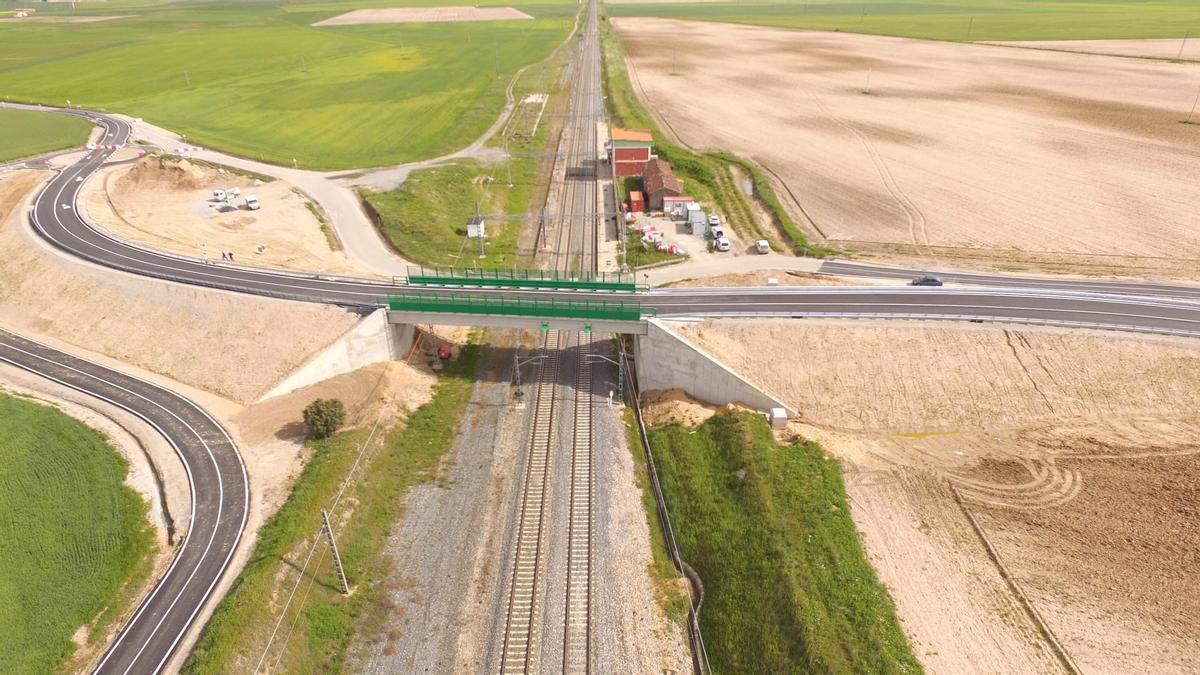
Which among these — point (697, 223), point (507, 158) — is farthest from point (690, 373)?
point (507, 158)

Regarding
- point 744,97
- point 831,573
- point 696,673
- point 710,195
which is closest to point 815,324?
point 831,573

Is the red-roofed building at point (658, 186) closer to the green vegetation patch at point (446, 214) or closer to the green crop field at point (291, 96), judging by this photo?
the green vegetation patch at point (446, 214)

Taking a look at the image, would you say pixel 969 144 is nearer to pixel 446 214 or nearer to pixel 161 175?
pixel 446 214

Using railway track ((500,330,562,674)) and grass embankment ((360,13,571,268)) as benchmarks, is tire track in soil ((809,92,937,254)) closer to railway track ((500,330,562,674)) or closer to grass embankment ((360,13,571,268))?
railway track ((500,330,562,674))

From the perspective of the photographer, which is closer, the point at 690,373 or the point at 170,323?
the point at 690,373

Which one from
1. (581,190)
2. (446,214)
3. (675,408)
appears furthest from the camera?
(581,190)

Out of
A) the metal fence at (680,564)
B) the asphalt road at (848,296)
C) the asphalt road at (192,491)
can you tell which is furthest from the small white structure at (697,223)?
the asphalt road at (192,491)

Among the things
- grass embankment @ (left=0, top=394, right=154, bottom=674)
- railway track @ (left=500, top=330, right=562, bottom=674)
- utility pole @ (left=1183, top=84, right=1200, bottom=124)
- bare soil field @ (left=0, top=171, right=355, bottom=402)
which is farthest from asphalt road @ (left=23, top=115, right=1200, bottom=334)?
utility pole @ (left=1183, top=84, right=1200, bottom=124)
